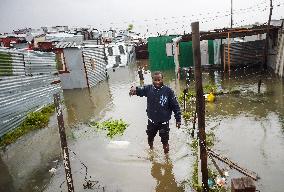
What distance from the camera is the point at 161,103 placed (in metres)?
7.45

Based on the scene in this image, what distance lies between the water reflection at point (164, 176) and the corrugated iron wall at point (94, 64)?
1316 cm

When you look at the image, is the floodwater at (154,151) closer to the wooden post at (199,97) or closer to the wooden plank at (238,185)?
the wooden post at (199,97)

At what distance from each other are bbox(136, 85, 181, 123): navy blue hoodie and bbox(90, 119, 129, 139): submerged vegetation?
291 centimetres

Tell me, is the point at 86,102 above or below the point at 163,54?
below

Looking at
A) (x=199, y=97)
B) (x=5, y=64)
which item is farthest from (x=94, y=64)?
(x=199, y=97)

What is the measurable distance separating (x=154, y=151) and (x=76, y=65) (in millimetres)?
12498

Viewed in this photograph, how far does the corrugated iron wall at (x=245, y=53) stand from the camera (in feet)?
75.6

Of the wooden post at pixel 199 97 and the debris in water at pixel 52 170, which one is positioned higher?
the wooden post at pixel 199 97

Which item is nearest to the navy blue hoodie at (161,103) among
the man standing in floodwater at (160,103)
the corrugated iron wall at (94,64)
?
the man standing in floodwater at (160,103)

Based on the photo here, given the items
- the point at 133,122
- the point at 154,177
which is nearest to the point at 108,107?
the point at 133,122

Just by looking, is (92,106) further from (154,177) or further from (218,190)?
(218,190)

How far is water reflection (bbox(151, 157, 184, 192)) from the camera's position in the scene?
6.39 metres

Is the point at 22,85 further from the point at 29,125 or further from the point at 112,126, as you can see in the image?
the point at 112,126

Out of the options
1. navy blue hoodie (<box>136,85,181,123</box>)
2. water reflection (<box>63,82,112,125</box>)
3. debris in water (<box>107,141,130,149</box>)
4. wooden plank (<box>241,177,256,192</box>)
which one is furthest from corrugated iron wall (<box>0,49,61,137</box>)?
A: wooden plank (<box>241,177,256,192</box>)
